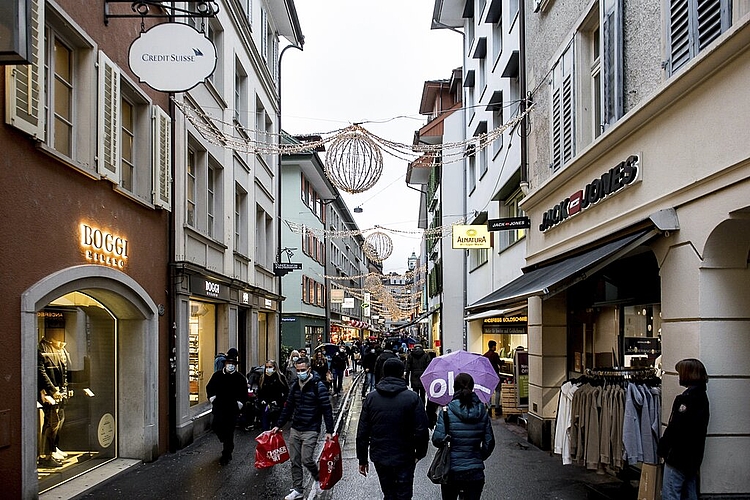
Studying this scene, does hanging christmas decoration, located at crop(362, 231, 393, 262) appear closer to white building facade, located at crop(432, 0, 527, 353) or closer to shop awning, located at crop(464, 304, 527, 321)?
white building facade, located at crop(432, 0, 527, 353)

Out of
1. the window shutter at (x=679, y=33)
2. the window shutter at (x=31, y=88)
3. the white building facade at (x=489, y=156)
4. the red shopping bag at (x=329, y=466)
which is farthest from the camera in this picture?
the white building facade at (x=489, y=156)

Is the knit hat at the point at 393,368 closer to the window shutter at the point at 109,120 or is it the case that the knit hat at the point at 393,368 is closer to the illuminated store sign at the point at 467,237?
the window shutter at the point at 109,120

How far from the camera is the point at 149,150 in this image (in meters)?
13.3

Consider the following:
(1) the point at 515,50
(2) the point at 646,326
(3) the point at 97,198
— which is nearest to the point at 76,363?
Result: (3) the point at 97,198

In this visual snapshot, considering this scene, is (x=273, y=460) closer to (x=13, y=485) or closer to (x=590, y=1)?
(x=13, y=485)

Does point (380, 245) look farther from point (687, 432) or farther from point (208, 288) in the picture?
point (687, 432)

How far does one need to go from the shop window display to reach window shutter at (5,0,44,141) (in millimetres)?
2529

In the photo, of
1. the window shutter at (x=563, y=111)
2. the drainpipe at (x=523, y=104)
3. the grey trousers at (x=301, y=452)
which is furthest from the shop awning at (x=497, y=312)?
the grey trousers at (x=301, y=452)

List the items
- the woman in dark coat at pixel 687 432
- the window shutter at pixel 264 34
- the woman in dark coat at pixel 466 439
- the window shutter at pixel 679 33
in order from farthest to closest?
the window shutter at pixel 264 34 < the window shutter at pixel 679 33 < the woman in dark coat at pixel 466 439 < the woman in dark coat at pixel 687 432

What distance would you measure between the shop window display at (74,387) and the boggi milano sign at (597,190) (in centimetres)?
749

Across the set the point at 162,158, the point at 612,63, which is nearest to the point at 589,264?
the point at 612,63

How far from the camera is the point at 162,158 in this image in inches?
539

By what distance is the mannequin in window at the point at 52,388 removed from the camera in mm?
10367

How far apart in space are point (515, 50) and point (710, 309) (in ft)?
41.0
